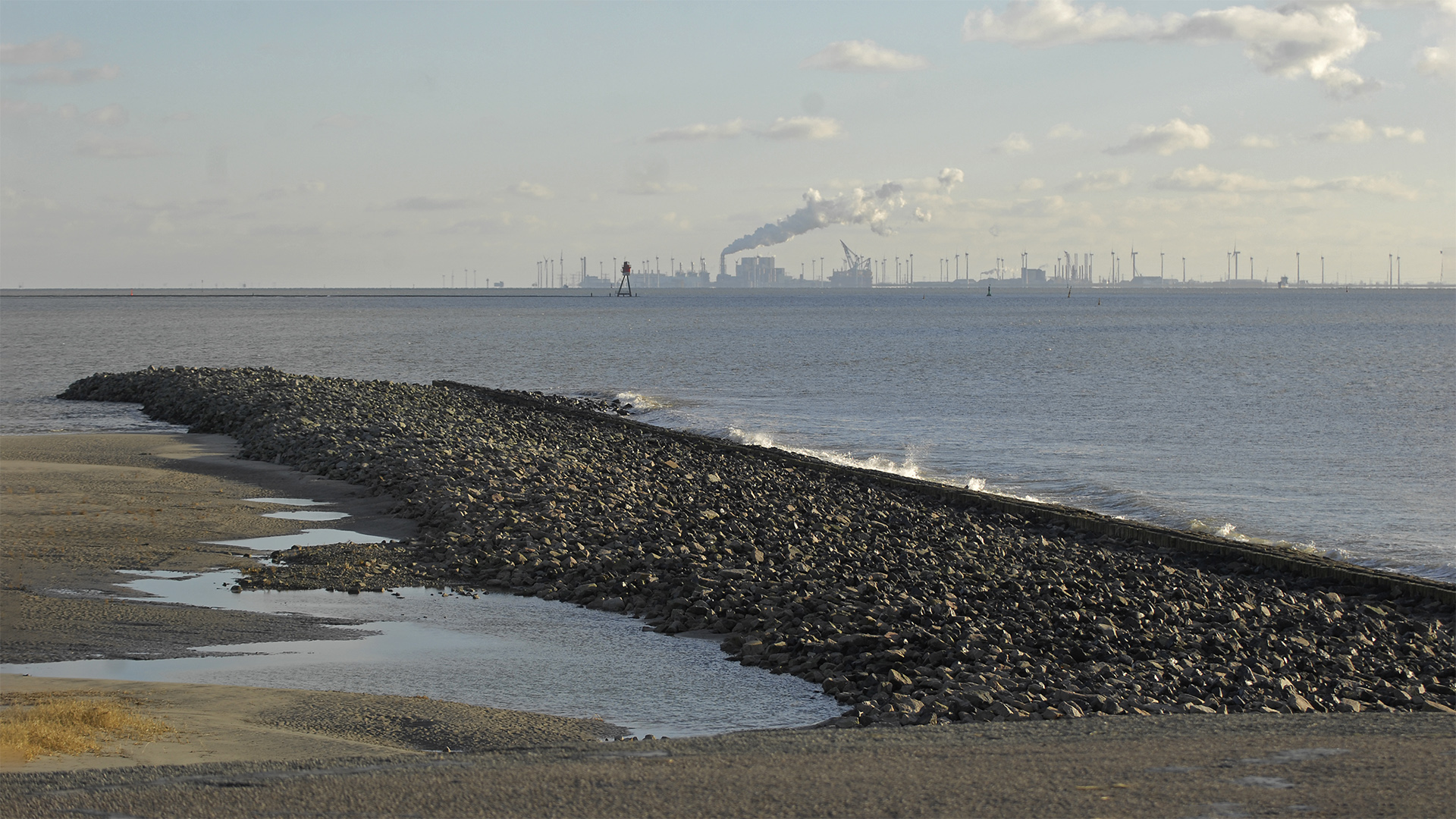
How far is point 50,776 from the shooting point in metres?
6.88

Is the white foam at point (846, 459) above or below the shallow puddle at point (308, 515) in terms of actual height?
below

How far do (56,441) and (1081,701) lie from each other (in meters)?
27.4

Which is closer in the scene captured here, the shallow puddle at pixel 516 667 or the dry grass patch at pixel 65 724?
the dry grass patch at pixel 65 724

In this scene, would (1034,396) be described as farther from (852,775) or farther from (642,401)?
(852,775)

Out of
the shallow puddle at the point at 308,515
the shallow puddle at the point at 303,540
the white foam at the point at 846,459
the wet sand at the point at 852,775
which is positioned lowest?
the white foam at the point at 846,459

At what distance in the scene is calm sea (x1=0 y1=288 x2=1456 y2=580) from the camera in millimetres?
24047

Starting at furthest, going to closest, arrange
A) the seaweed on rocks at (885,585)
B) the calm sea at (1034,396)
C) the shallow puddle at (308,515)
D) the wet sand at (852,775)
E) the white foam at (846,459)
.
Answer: the white foam at (846,459) → the calm sea at (1034,396) → the shallow puddle at (308,515) → the seaweed on rocks at (885,585) → the wet sand at (852,775)

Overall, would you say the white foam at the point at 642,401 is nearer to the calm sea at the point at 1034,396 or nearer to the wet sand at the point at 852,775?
the calm sea at the point at 1034,396

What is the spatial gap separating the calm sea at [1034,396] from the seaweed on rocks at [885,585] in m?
Answer: 4.91

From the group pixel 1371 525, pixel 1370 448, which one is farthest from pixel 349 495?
pixel 1370 448

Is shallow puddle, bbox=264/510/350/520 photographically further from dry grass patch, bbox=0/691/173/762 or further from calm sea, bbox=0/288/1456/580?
calm sea, bbox=0/288/1456/580

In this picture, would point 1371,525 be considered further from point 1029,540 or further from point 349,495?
point 349,495

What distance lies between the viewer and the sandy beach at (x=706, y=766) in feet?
20.8

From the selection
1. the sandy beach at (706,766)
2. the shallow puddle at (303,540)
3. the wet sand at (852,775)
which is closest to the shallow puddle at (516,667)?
the sandy beach at (706,766)
